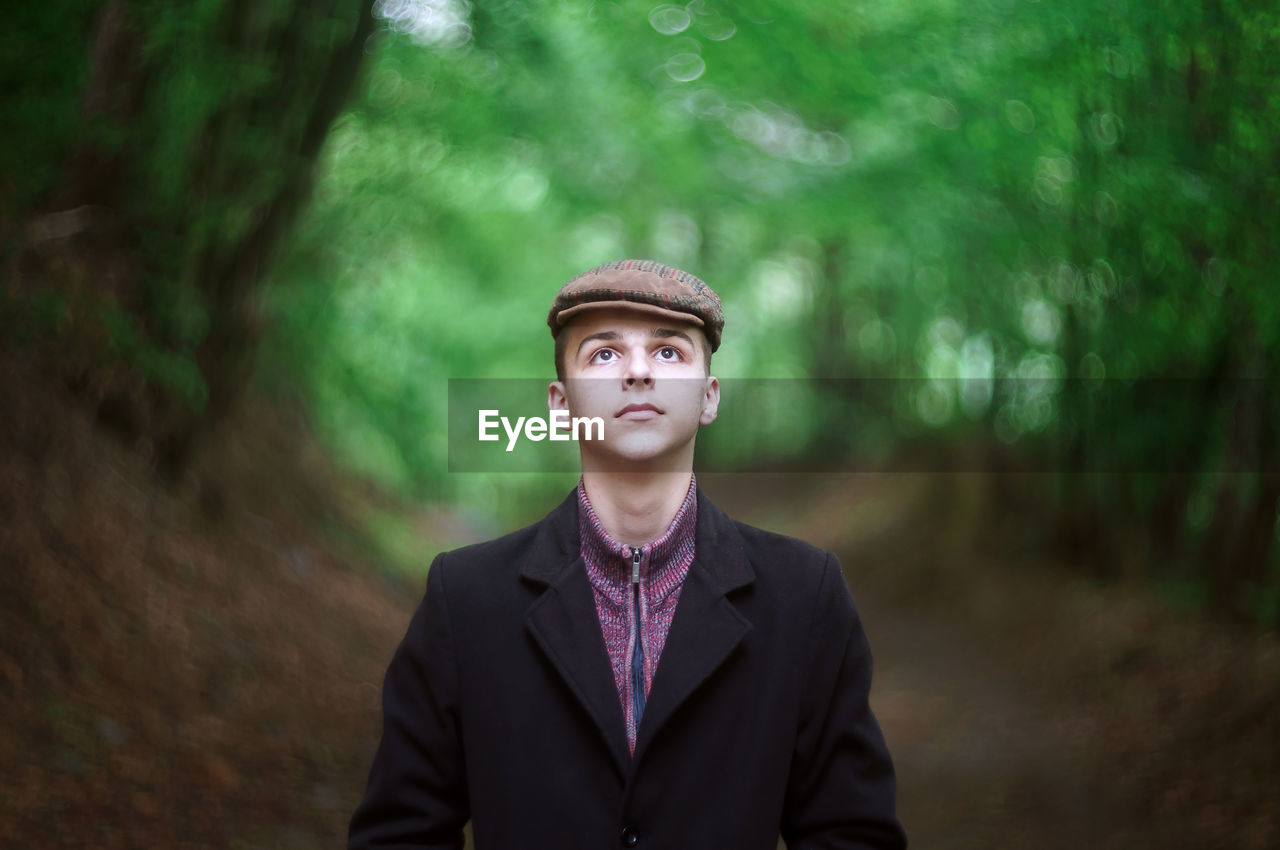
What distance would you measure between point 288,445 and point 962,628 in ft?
23.6

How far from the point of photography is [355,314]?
10258mm

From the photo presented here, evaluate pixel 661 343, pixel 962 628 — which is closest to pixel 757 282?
pixel 962 628

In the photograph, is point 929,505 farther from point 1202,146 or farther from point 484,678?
point 484,678

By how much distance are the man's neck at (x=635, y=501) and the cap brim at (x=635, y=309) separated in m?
0.32

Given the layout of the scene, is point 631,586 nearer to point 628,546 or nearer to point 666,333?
point 628,546

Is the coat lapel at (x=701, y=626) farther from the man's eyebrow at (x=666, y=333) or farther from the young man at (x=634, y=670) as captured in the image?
the man's eyebrow at (x=666, y=333)

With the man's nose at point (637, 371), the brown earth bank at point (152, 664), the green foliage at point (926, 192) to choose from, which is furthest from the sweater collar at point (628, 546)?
the green foliage at point (926, 192)

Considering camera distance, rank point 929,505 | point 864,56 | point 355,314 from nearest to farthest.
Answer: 1. point 864,56
2. point 355,314
3. point 929,505

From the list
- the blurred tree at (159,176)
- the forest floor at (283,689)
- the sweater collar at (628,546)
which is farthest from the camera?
the blurred tree at (159,176)

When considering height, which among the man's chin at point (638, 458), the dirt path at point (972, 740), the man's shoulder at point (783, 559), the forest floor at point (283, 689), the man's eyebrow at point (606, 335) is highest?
the man's eyebrow at point (606, 335)

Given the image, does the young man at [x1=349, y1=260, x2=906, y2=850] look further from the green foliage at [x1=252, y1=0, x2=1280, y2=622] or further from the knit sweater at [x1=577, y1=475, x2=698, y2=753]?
the green foliage at [x1=252, y1=0, x2=1280, y2=622]

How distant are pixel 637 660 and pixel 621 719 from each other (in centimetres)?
13

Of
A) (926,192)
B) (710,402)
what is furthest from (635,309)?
(926,192)

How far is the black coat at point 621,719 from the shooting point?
1.97 metres
